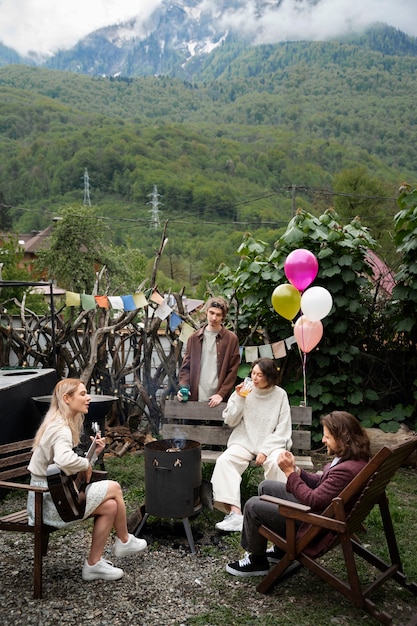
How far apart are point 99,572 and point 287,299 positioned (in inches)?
126

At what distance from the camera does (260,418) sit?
486cm

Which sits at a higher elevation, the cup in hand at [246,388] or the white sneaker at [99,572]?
the cup in hand at [246,388]

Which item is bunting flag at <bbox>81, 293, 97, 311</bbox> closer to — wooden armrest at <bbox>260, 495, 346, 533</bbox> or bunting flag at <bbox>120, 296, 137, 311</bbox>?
bunting flag at <bbox>120, 296, 137, 311</bbox>

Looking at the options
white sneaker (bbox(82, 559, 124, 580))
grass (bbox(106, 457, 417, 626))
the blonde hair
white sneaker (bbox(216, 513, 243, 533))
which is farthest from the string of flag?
white sneaker (bbox(82, 559, 124, 580))

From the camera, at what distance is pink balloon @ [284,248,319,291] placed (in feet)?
19.4

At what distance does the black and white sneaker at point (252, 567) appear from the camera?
3.88 m

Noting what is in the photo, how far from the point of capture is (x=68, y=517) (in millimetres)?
3635

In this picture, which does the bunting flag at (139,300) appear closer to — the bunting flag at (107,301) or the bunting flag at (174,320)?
the bunting flag at (107,301)

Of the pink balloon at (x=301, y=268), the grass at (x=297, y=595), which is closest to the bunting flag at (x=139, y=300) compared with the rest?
the pink balloon at (x=301, y=268)

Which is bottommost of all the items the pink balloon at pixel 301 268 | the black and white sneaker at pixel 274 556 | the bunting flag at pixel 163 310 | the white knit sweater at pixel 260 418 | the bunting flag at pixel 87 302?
the black and white sneaker at pixel 274 556

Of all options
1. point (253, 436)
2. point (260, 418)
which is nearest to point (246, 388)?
point (260, 418)

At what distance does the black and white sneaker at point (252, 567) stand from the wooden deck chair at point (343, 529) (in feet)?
0.74

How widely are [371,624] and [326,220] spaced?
4.47 meters

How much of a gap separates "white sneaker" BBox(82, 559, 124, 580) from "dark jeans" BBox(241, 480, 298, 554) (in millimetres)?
836
